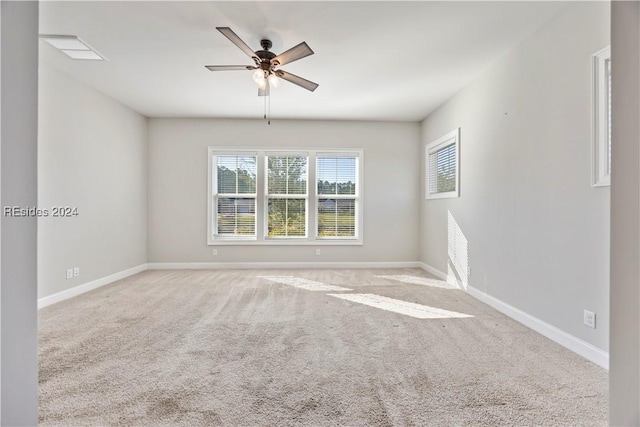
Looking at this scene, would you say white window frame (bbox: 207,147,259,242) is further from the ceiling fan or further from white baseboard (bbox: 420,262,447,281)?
white baseboard (bbox: 420,262,447,281)

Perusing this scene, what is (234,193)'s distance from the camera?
5.90m

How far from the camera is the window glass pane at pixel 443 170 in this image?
15.3ft

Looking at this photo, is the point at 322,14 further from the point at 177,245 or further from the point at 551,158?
the point at 177,245

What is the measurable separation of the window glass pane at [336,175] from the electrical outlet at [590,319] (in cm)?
→ 411

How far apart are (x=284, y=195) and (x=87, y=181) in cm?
302

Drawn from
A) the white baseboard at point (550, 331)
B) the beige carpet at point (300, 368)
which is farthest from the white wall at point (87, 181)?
the white baseboard at point (550, 331)

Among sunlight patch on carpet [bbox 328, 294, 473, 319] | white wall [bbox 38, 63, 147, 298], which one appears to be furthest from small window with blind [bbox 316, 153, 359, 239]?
white wall [bbox 38, 63, 147, 298]

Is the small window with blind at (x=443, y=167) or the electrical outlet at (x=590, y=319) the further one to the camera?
the small window with blind at (x=443, y=167)

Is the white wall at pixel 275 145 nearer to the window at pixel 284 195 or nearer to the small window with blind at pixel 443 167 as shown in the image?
the window at pixel 284 195

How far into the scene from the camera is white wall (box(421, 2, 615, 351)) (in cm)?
231

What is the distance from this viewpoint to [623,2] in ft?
2.21

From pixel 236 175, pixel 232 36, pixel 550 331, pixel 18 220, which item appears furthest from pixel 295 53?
pixel 236 175

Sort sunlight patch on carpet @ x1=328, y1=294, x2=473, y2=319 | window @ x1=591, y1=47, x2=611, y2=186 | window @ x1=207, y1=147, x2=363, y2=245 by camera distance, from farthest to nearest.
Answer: window @ x1=207, y1=147, x2=363, y2=245 → sunlight patch on carpet @ x1=328, y1=294, x2=473, y2=319 → window @ x1=591, y1=47, x2=611, y2=186

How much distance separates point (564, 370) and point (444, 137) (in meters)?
3.53
